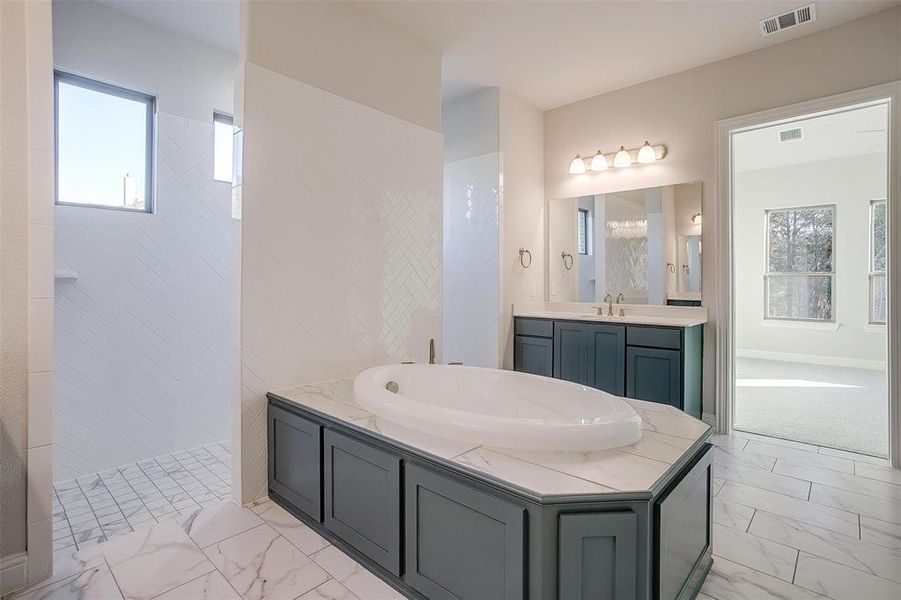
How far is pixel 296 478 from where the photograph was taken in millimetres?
2186

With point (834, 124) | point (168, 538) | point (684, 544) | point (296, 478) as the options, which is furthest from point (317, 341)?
point (834, 124)

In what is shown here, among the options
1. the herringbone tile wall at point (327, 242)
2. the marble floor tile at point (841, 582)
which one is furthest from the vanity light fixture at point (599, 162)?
the marble floor tile at point (841, 582)

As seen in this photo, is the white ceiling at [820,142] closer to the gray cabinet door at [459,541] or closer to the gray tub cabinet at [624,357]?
the gray tub cabinet at [624,357]

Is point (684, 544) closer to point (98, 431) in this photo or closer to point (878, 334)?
point (98, 431)

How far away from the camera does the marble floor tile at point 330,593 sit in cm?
162

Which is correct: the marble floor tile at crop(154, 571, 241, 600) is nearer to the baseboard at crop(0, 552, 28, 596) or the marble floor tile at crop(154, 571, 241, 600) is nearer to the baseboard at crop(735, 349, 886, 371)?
the baseboard at crop(0, 552, 28, 596)

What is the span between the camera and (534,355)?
13.0 ft

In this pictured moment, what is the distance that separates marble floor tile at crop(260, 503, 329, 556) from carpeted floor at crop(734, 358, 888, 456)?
10.7ft

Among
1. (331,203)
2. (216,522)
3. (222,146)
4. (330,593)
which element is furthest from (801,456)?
(222,146)

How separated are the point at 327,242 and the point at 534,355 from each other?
6.98ft

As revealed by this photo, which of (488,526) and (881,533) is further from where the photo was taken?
(881,533)

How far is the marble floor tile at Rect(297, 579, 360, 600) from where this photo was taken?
Answer: 1615mm

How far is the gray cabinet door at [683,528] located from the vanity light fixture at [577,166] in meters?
2.99

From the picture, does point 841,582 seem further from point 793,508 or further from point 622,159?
point 622,159
